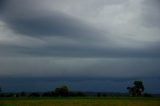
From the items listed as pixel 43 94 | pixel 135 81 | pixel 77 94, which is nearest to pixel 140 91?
pixel 135 81

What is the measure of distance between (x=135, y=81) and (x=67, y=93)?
1607 cm

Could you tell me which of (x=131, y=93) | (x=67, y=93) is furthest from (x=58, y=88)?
(x=131, y=93)

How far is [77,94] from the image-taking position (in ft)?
253

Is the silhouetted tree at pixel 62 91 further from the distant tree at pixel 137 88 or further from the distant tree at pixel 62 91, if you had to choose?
the distant tree at pixel 137 88

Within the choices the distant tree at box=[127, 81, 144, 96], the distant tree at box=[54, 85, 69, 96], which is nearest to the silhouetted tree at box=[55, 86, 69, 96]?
the distant tree at box=[54, 85, 69, 96]

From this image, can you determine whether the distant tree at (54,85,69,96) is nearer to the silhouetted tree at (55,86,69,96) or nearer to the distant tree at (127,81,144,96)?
the silhouetted tree at (55,86,69,96)

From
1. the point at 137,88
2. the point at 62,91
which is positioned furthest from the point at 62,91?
the point at 137,88

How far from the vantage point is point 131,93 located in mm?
84438

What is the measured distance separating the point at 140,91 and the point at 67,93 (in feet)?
55.0

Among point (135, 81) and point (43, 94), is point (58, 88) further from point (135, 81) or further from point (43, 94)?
point (135, 81)

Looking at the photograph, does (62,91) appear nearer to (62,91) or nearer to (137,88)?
(62,91)

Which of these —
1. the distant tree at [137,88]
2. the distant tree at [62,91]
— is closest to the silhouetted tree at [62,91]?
the distant tree at [62,91]

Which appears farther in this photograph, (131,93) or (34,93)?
(131,93)

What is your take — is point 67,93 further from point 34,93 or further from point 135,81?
point 135,81
